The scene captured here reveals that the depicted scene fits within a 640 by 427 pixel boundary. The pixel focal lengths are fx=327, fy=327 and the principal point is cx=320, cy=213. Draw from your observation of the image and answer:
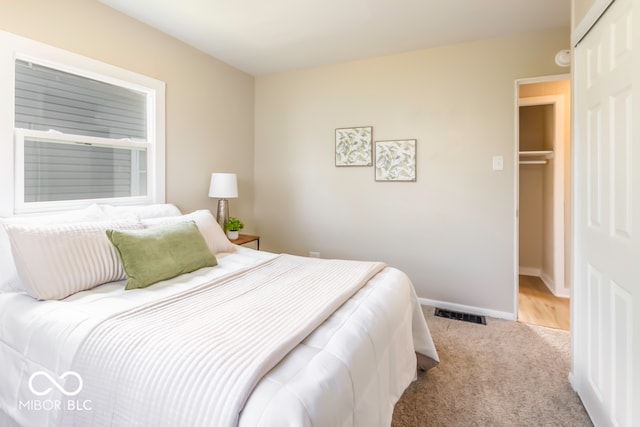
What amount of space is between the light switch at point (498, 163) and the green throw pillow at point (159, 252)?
2.50 m

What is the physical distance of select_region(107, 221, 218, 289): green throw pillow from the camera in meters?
1.74

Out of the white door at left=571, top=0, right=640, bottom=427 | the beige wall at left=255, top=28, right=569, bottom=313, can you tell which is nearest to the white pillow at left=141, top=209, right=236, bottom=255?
the beige wall at left=255, top=28, right=569, bottom=313

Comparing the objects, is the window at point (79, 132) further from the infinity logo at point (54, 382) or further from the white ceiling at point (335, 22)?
the infinity logo at point (54, 382)

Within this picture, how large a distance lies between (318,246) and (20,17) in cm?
296

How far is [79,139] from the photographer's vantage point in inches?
91.1

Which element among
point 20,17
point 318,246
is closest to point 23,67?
point 20,17

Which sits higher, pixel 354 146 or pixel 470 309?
pixel 354 146

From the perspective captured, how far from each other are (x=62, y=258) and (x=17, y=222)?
19.1 inches

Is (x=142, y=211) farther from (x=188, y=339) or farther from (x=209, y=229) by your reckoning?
(x=188, y=339)

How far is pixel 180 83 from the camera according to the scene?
9.74ft

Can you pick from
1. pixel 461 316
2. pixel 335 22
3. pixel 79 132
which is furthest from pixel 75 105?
pixel 461 316

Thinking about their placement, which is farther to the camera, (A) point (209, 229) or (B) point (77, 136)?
(A) point (209, 229)

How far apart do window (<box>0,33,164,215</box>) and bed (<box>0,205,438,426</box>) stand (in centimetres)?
39

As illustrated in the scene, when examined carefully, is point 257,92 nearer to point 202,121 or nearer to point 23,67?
point 202,121
